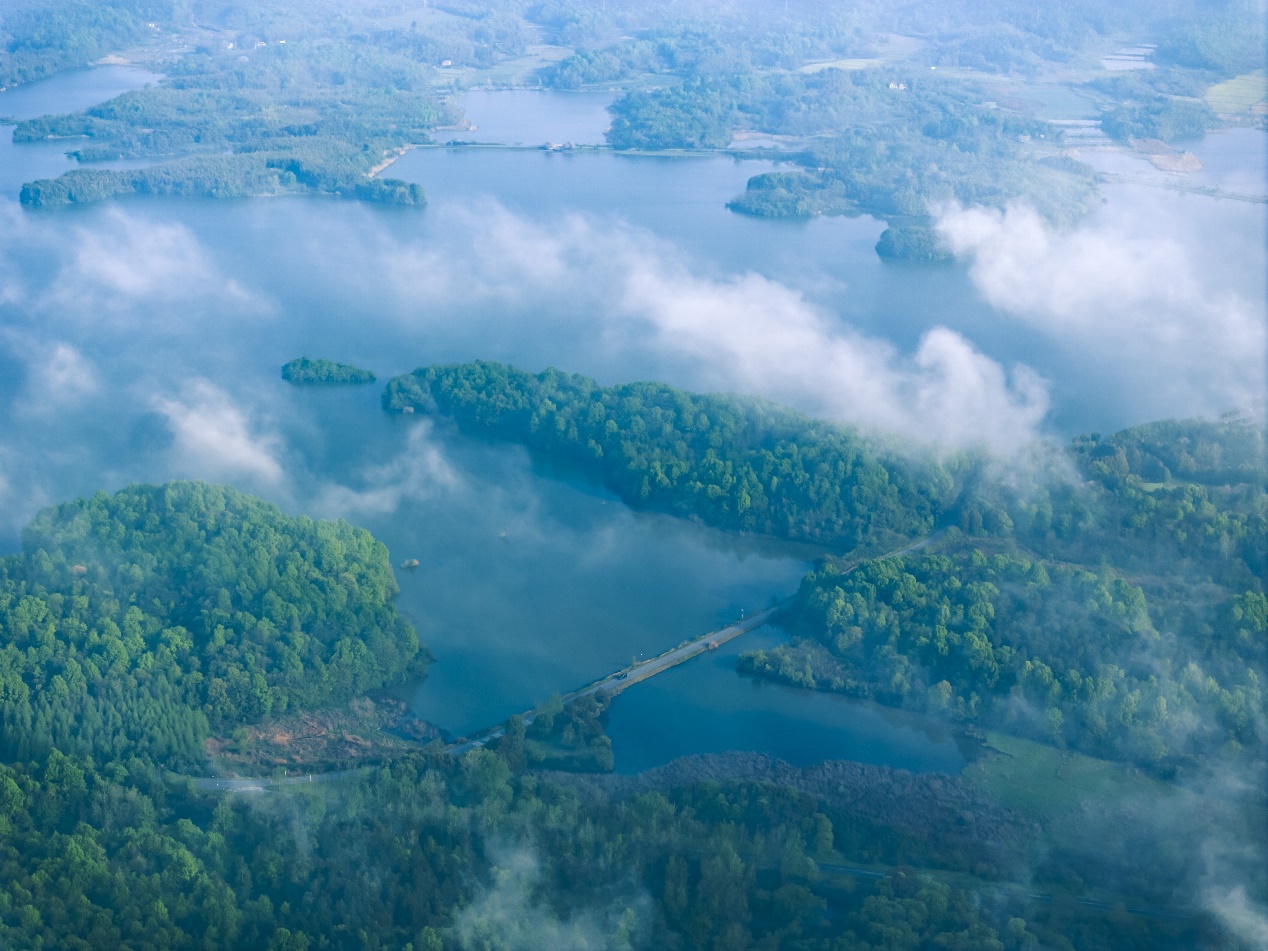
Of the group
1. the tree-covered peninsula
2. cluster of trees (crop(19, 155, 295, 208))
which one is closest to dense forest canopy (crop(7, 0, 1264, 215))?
cluster of trees (crop(19, 155, 295, 208))

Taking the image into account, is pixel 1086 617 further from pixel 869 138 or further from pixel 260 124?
pixel 260 124

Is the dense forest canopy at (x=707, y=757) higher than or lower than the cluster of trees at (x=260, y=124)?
lower

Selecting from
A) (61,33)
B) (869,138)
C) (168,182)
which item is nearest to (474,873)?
(168,182)

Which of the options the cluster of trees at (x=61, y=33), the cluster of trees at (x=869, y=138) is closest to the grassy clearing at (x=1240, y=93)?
the cluster of trees at (x=869, y=138)

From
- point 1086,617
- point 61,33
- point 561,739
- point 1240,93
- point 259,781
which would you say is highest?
point 1240,93

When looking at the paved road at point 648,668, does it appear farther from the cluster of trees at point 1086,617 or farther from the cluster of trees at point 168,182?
the cluster of trees at point 168,182
